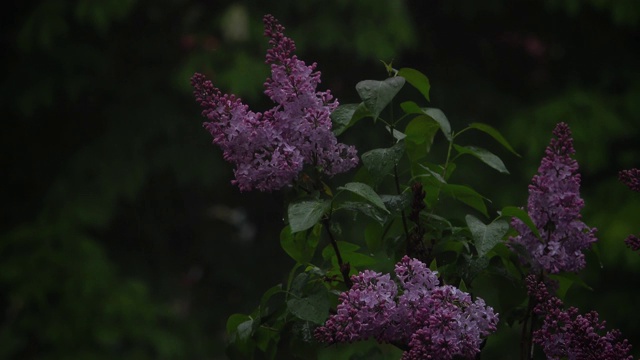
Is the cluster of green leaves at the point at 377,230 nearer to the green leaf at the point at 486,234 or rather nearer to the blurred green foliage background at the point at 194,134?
the green leaf at the point at 486,234

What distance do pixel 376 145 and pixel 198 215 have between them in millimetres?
1384

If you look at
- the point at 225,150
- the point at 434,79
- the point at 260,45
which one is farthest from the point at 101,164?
the point at 225,150

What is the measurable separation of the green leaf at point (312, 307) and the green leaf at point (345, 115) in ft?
0.63

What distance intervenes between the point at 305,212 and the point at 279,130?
10cm

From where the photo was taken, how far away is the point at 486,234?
46.4 inches

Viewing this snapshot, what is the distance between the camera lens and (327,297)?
119cm

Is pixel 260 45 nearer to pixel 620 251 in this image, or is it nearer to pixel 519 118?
pixel 519 118

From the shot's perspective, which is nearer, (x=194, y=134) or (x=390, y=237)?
(x=390, y=237)

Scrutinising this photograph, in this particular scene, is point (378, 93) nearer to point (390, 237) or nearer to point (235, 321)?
point (390, 237)

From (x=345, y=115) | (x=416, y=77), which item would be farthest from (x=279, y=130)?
(x=416, y=77)

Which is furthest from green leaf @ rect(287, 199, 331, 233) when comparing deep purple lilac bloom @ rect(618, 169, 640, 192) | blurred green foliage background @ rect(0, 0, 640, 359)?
blurred green foliage background @ rect(0, 0, 640, 359)

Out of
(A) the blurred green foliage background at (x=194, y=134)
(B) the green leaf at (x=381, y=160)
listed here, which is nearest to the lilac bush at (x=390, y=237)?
(B) the green leaf at (x=381, y=160)

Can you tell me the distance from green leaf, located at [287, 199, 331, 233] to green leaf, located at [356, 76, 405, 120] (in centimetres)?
12

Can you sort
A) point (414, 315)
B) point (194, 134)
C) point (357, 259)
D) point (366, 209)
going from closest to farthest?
point (414, 315) < point (366, 209) < point (357, 259) < point (194, 134)
